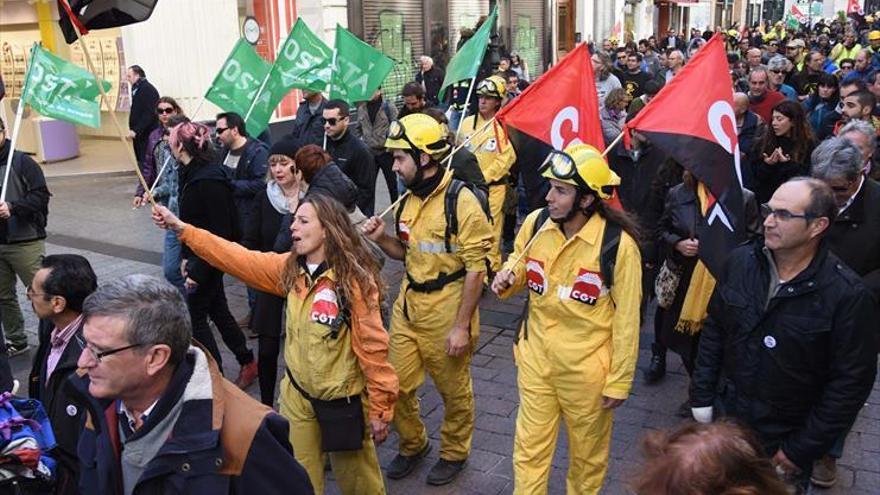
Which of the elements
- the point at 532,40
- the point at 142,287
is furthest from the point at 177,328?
the point at 532,40

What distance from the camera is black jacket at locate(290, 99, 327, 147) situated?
28.4 ft

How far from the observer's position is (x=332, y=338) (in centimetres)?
366

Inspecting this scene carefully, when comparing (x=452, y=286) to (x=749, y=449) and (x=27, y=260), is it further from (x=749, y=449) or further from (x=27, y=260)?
(x=27, y=260)

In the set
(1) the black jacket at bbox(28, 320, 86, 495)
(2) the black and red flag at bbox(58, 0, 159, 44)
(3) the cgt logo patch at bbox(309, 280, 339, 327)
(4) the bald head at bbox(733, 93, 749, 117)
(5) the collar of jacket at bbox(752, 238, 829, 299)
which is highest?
(2) the black and red flag at bbox(58, 0, 159, 44)

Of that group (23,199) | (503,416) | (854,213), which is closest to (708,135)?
(854,213)

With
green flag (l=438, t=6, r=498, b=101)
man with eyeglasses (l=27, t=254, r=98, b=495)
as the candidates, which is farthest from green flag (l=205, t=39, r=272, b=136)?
man with eyeglasses (l=27, t=254, r=98, b=495)

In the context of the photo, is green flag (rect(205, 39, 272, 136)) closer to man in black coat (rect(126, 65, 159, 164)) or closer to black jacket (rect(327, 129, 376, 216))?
black jacket (rect(327, 129, 376, 216))

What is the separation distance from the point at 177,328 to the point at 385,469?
254cm

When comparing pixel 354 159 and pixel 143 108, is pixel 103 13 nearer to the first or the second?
pixel 354 159

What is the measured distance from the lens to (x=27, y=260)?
21.2 ft

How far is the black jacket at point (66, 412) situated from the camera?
117 inches

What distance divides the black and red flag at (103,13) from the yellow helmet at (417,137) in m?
2.65

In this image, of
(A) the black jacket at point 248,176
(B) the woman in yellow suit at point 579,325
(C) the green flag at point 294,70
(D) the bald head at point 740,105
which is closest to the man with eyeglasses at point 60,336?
(B) the woman in yellow suit at point 579,325

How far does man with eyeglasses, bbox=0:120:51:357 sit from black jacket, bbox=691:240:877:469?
16.8 ft
